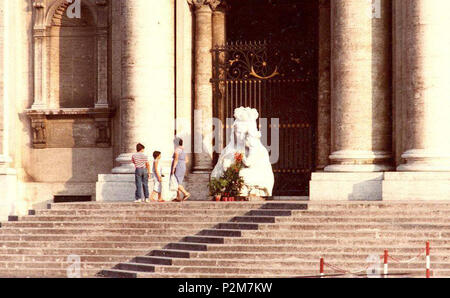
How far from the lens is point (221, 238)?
961 inches

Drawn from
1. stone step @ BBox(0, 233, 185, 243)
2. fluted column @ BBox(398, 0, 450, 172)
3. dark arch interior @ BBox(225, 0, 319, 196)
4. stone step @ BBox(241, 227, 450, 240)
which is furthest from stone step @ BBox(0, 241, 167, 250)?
dark arch interior @ BBox(225, 0, 319, 196)

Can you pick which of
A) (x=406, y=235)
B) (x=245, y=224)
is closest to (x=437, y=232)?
(x=406, y=235)

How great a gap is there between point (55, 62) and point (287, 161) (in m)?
7.35

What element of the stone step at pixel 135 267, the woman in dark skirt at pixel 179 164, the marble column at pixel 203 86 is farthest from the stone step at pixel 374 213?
the marble column at pixel 203 86

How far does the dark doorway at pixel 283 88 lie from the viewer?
33.1m

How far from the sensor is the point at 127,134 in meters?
31.1

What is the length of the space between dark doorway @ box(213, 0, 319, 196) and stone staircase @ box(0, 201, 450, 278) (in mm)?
6404

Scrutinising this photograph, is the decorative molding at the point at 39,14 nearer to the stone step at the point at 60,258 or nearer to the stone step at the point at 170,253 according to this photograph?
the stone step at the point at 60,258

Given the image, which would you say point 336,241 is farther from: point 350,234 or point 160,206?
point 160,206

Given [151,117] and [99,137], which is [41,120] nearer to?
[99,137]

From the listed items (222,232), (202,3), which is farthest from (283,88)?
(222,232)

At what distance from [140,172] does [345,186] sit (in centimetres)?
519

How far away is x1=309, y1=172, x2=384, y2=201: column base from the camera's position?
28.4 metres

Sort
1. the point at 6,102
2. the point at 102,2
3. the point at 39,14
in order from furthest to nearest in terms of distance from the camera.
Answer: the point at 39,14
the point at 102,2
the point at 6,102
